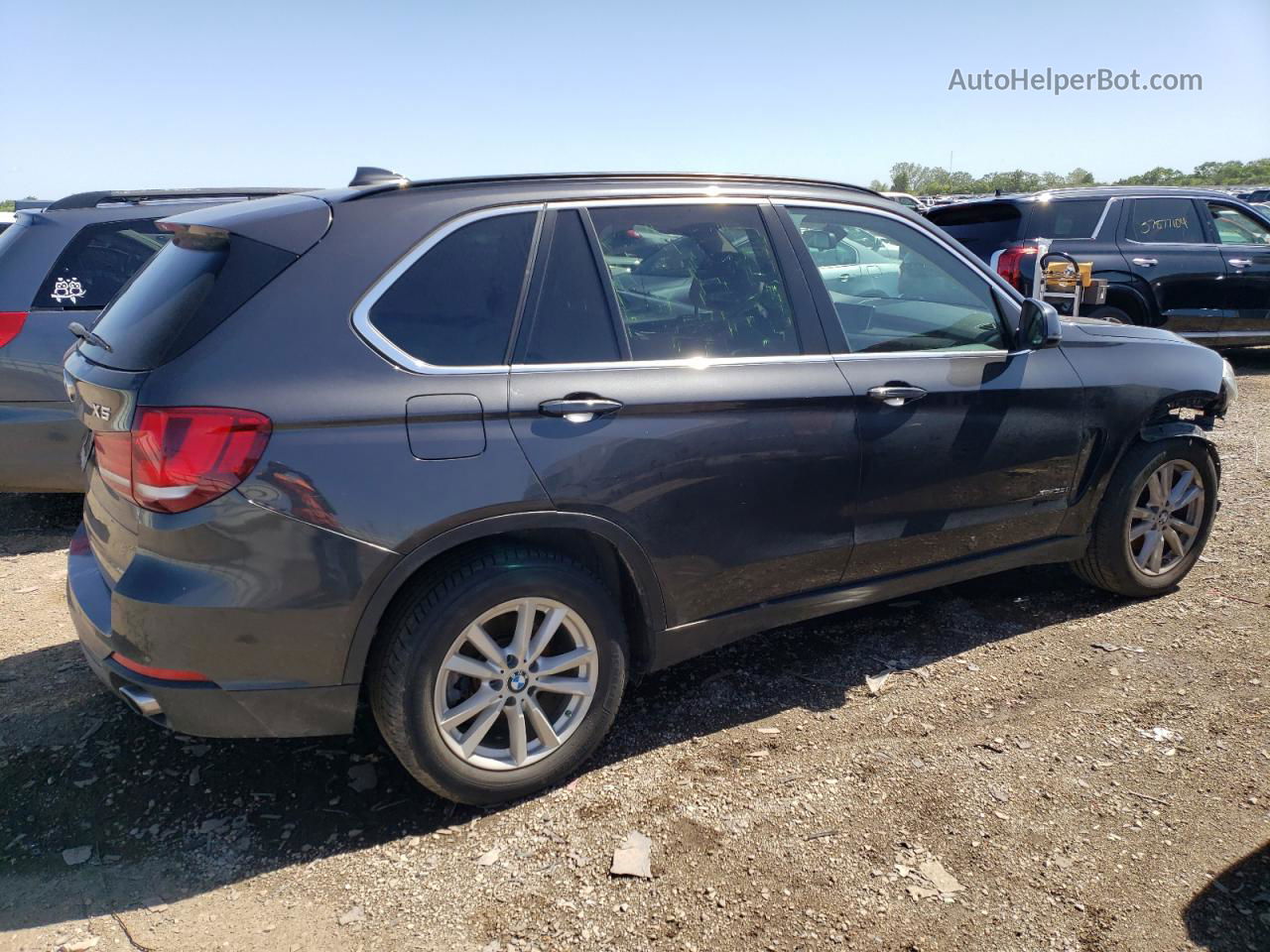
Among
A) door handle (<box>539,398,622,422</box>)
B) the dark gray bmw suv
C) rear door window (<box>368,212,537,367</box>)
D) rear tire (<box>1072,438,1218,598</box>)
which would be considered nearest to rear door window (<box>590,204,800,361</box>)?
the dark gray bmw suv

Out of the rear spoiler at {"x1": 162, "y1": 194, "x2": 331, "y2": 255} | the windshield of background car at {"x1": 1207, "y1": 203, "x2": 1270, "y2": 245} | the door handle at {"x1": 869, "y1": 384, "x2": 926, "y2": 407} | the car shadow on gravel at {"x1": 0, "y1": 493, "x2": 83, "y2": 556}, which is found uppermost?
the windshield of background car at {"x1": 1207, "y1": 203, "x2": 1270, "y2": 245}

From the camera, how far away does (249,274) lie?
8.70ft

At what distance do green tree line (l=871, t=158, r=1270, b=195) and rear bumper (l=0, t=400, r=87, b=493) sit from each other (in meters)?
46.4

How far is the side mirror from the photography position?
3.77m

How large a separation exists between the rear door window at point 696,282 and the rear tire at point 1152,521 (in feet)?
6.08

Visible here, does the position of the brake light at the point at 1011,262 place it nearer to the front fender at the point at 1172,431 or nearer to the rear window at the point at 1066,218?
the rear window at the point at 1066,218

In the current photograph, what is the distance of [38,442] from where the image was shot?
16.6 feet

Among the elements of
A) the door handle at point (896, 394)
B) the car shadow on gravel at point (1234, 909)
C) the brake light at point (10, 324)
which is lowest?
the car shadow on gravel at point (1234, 909)

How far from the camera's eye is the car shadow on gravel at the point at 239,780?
2719 mm

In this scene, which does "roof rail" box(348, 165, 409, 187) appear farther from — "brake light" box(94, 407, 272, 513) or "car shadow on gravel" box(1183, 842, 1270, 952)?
"car shadow on gravel" box(1183, 842, 1270, 952)

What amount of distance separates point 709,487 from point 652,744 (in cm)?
94

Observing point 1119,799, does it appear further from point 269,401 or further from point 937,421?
point 269,401

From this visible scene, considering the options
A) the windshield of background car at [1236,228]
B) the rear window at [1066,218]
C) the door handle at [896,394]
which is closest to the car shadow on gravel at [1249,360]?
the windshield of background car at [1236,228]

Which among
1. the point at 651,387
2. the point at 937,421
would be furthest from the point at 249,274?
the point at 937,421
